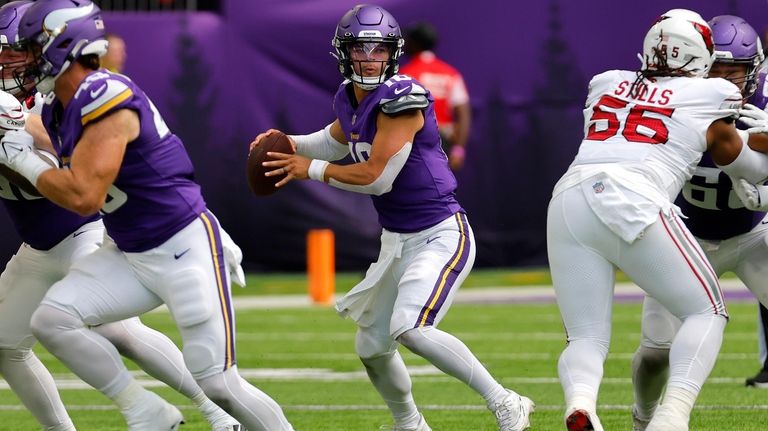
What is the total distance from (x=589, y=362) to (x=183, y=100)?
25.9 feet

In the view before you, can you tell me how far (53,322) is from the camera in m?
4.39

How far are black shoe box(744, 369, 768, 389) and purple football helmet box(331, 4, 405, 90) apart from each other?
8.55ft

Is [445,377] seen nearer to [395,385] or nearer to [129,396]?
[395,385]

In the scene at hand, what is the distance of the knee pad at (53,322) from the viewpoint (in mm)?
4395

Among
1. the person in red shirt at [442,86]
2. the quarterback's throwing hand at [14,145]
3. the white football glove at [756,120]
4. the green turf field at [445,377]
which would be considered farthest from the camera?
the person in red shirt at [442,86]

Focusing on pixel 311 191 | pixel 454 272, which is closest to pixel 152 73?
pixel 311 191

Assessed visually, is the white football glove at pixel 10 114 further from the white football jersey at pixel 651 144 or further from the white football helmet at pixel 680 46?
the white football helmet at pixel 680 46

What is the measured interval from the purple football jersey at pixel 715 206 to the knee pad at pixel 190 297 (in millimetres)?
2037

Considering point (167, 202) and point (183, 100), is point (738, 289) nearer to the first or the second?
point (183, 100)

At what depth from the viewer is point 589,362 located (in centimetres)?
462

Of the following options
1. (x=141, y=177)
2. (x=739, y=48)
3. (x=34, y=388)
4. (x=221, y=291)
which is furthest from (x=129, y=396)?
(x=739, y=48)

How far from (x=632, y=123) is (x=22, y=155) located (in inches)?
80.2

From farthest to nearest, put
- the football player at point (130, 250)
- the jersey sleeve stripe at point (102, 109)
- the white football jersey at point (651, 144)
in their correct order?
1. the white football jersey at point (651, 144)
2. the football player at point (130, 250)
3. the jersey sleeve stripe at point (102, 109)

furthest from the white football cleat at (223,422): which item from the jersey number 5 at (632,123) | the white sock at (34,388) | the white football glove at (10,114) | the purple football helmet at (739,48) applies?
the purple football helmet at (739,48)
